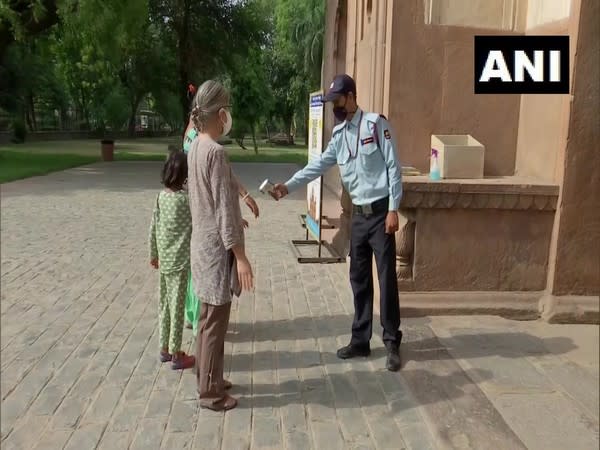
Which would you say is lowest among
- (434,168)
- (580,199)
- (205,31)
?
(580,199)

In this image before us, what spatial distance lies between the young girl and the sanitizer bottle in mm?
2288

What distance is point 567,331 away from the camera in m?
4.87

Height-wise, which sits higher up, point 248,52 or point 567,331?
point 248,52

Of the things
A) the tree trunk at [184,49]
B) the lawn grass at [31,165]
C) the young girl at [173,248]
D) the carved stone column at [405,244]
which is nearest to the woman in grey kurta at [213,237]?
the young girl at [173,248]

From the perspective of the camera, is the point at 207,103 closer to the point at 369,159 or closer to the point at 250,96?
the point at 369,159

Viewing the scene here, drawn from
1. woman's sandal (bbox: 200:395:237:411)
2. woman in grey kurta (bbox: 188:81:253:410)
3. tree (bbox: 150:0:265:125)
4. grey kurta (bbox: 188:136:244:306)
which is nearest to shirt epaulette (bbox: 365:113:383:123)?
woman in grey kurta (bbox: 188:81:253:410)

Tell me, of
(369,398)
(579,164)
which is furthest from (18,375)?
(579,164)

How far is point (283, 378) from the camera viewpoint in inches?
158

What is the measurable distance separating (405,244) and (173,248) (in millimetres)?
2138

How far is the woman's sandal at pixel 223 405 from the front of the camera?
11.6 ft

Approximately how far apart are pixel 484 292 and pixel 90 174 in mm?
15907

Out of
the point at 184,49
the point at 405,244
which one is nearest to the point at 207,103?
the point at 405,244

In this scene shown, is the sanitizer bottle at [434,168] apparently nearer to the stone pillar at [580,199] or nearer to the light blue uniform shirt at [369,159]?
the stone pillar at [580,199]

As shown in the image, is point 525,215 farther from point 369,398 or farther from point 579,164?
point 369,398
